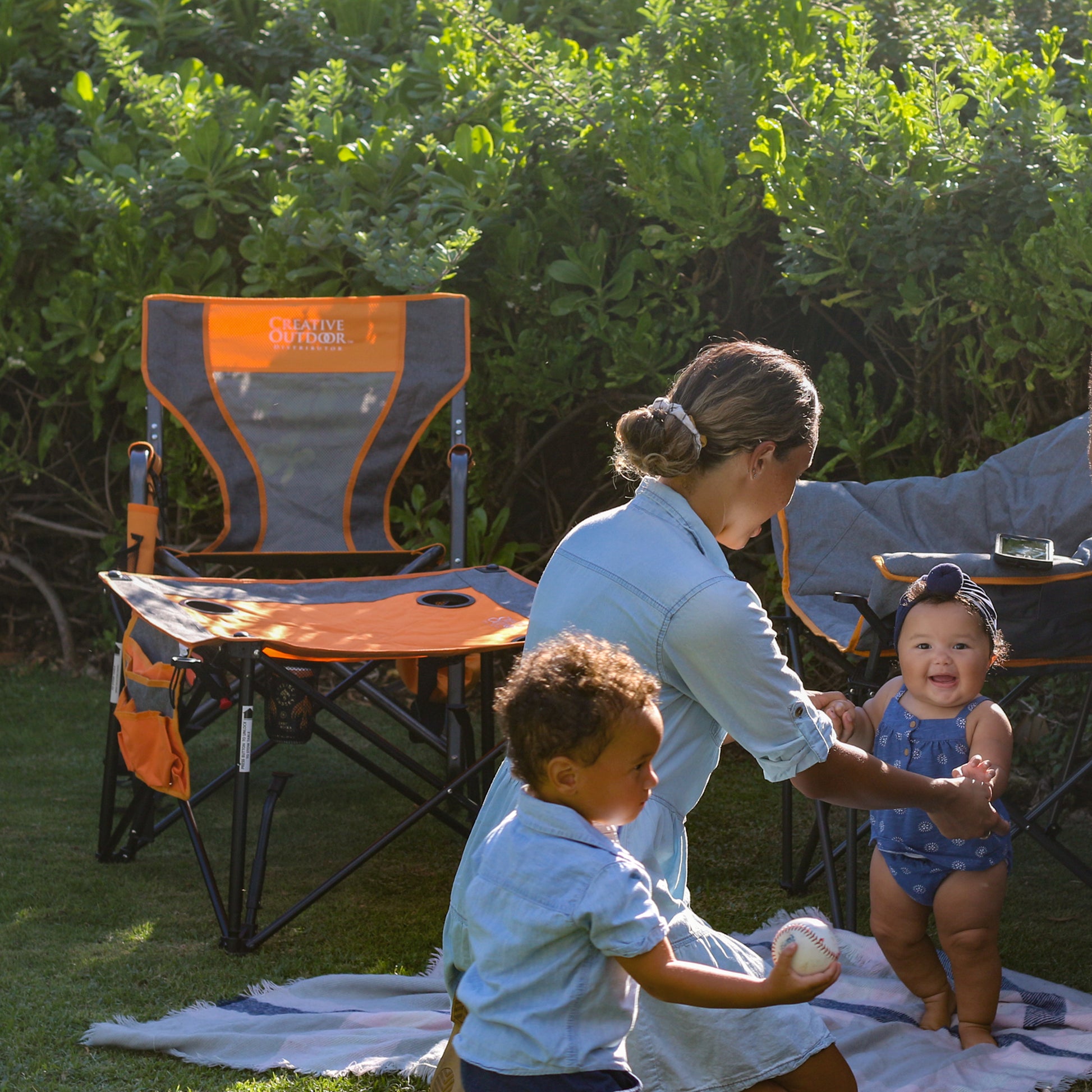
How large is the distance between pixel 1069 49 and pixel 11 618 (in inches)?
153

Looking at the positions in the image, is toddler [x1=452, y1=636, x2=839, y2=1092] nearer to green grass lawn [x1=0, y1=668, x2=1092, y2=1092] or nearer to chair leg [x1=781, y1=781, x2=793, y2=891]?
green grass lawn [x1=0, y1=668, x2=1092, y2=1092]

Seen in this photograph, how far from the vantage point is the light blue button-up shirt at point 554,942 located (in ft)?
3.99

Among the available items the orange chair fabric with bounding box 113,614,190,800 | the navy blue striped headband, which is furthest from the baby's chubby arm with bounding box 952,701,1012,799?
the orange chair fabric with bounding box 113,614,190,800

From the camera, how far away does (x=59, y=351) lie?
13.5ft

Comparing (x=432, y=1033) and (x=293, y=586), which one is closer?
(x=432, y=1033)

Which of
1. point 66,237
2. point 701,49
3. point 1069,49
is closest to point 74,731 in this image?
point 66,237

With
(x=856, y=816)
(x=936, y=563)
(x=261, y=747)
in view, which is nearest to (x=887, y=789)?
(x=936, y=563)

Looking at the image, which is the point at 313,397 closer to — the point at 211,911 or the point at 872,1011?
the point at 211,911

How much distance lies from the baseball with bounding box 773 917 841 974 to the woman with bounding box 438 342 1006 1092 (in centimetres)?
21

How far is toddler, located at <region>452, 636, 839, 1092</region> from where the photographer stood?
1.21 m

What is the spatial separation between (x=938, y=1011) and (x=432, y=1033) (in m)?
0.83

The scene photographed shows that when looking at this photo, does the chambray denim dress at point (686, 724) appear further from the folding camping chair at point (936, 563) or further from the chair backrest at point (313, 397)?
the chair backrest at point (313, 397)

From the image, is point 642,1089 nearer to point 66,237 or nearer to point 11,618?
point 66,237

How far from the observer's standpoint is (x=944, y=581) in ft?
6.98
